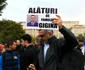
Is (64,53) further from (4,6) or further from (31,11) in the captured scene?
(4,6)

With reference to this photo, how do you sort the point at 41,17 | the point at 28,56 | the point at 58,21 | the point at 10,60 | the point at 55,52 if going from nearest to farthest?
the point at 58,21 < the point at 55,52 < the point at 41,17 < the point at 28,56 < the point at 10,60

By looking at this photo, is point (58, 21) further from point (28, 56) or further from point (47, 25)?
point (28, 56)

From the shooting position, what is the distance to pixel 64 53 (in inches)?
264

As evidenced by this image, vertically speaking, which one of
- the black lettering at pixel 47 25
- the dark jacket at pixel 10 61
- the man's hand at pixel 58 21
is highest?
the man's hand at pixel 58 21

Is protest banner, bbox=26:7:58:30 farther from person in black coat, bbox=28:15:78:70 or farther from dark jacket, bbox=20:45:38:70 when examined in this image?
dark jacket, bbox=20:45:38:70

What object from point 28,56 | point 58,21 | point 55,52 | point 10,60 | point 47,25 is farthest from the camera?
point 10,60

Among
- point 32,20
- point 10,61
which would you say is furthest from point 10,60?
point 32,20

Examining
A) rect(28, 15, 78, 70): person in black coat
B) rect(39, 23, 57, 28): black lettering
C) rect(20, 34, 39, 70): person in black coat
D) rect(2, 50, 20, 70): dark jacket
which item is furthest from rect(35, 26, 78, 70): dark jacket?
rect(2, 50, 20, 70): dark jacket

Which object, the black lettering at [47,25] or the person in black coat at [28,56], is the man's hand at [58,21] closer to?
the black lettering at [47,25]

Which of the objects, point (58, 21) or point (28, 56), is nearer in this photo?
point (58, 21)

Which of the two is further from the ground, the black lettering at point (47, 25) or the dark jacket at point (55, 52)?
the black lettering at point (47, 25)

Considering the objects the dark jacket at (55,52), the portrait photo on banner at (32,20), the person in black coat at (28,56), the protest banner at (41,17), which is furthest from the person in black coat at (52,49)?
the person in black coat at (28,56)

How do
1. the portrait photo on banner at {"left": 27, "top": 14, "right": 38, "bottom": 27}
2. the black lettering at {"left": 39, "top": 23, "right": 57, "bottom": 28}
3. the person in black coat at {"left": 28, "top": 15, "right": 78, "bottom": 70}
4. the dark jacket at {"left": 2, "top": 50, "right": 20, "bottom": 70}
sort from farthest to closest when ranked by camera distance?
the dark jacket at {"left": 2, "top": 50, "right": 20, "bottom": 70} → the portrait photo on banner at {"left": 27, "top": 14, "right": 38, "bottom": 27} → the black lettering at {"left": 39, "top": 23, "right": 57, "bottom": 28} → the person in black coat at {"left": 28, "top": 15, "right": 78, "bottom": 70}

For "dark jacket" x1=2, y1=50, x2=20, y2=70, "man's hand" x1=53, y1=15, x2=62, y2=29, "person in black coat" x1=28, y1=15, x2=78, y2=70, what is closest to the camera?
"man's hand" x1=53, y1=15, x2=62, y2=29
